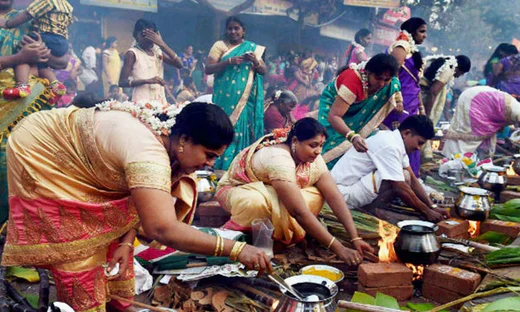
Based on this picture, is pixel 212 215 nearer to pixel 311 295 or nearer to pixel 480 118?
pixel 311 295

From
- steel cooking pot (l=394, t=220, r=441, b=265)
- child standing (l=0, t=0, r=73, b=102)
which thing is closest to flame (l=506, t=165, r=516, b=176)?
steel cooking pot (l=394, t=220, r=441, b=265)

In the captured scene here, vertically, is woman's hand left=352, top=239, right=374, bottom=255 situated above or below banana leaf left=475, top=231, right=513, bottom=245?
above

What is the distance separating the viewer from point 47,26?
170 inches

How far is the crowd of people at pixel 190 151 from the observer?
212 cm

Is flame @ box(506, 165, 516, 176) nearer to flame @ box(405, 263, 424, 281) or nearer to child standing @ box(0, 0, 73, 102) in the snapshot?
flame @ box(405, 263, 424, 281)

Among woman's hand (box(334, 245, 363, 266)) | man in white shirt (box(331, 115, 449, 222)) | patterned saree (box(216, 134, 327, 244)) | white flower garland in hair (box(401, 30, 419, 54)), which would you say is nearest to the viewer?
woman's hand (box(334, 245, 363, 266))

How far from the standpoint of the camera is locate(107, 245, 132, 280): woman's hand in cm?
238

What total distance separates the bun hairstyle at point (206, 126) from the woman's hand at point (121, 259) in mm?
753

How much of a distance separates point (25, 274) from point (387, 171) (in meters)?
3.03

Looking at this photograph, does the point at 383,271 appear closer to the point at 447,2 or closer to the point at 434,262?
the point at 434,262

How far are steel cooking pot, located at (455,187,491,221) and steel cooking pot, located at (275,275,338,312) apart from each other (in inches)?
86.8

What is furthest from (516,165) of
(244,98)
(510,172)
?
(244,98)

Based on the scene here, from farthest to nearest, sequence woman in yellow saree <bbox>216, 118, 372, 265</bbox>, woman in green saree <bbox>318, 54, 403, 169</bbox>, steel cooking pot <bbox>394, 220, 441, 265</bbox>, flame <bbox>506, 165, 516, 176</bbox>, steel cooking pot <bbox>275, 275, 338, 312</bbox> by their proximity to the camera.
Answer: flame <bbox>506, 165, 516, 176</bbox> < woman in green saree <bbox>318, 54, 403, 169</bbox> < woman in yellow saree <bbox>216, 118, 372, 265</bbox> < steel cooking pot <bbox>394, 220, 441, 265</bbox> < steel cooking pot <bbox>275, 275, 338, 312</bbox>

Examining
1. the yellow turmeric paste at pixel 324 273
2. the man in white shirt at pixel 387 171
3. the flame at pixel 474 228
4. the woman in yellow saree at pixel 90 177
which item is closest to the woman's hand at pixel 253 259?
the woman in yellow saree at pixel 90 177
